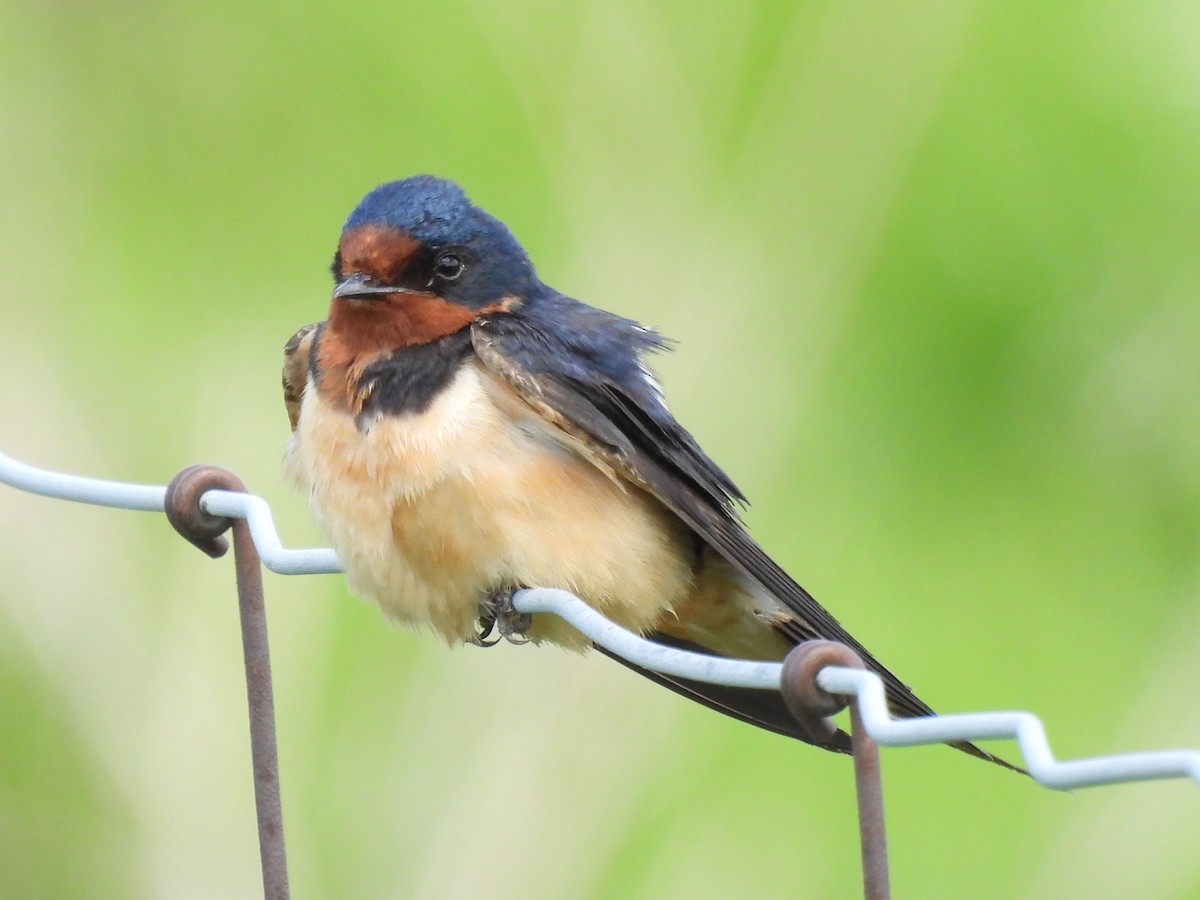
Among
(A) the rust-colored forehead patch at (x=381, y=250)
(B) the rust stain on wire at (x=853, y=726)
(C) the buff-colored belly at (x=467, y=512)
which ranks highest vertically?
(A) the rust-colored forehead patch at (x=381, y=250)

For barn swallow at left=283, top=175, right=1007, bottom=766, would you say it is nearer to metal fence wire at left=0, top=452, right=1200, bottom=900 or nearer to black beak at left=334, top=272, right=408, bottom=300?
black beak at left=334, top=272, right=408, bottom=300

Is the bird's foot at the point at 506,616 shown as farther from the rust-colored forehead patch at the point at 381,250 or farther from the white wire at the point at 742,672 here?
the rust-colored forehead patch at the point at 381,250

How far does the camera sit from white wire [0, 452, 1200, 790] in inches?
25.9

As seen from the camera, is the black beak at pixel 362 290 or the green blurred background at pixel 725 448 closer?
the black beak at pixel 362 290

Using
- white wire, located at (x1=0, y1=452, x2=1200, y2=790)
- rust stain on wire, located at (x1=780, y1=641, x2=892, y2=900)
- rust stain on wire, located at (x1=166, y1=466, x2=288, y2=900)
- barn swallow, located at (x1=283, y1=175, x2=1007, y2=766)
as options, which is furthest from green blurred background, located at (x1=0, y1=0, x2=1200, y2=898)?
rust stain on wire, located at (x1=780, y1=641, x2=892, y2=900)

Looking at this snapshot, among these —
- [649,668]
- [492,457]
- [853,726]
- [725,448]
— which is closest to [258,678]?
[649,668]

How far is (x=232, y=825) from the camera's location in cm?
213

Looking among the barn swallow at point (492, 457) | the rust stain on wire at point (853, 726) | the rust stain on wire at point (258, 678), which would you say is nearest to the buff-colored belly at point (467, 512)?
the barn swallow at point (492, 457)

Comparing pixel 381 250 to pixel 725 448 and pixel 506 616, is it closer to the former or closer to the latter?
pixel 506 616

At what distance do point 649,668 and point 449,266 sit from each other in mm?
609

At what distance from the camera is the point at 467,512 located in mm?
1505

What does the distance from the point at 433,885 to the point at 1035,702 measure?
0.72 metres

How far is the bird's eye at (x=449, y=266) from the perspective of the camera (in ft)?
5.36

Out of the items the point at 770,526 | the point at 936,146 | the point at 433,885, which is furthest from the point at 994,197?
the point at 433,885
